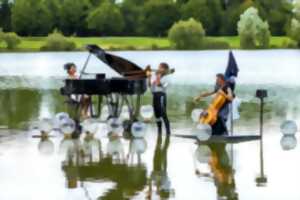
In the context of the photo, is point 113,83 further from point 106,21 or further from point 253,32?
point 106,21

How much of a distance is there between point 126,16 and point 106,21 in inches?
274

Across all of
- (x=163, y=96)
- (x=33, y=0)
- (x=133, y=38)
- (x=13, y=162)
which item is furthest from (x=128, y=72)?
(x=33, y=0)

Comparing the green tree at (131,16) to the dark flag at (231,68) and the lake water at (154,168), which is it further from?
the dark flag at (231,68)

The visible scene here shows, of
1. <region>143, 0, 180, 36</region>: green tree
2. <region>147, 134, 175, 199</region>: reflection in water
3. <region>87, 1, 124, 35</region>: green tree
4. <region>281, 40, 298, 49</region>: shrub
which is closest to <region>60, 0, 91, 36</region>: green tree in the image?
<region>87, 1, 124, 35</region>: green tree

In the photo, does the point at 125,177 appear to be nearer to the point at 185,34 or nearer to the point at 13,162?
the point at 13,162

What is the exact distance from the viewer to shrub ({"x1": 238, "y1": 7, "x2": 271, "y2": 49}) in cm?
10786

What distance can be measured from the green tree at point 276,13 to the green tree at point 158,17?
1240 cm

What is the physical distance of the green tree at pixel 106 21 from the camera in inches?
4966

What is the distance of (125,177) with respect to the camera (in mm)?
13055

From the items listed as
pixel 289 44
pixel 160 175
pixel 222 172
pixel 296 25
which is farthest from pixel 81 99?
pixel 289 44

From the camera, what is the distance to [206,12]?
419 ft

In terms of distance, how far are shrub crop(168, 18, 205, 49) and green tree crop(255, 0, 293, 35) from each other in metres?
11.8

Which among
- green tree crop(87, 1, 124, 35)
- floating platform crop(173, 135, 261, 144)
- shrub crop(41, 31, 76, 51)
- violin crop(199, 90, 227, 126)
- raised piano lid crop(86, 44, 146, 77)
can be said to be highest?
green tree crop(87, 1, 124, 35)

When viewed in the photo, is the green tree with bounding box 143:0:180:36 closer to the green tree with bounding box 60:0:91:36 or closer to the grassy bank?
the grassy bank
